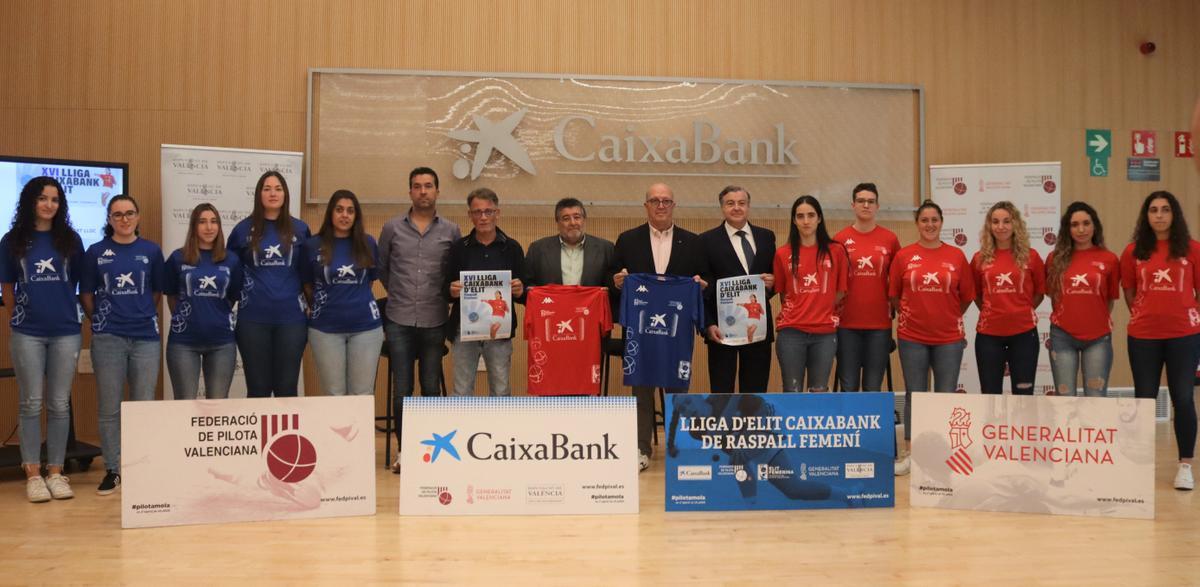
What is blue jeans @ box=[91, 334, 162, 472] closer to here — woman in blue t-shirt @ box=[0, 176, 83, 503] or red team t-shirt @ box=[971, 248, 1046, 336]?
woman in blue t-shirt @ box=[0, 176, 83, 503]

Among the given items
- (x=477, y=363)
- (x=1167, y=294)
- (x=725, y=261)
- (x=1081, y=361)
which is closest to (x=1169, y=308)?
(x=1167, y=294)

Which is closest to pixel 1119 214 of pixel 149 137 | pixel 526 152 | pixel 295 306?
pixel 526 152

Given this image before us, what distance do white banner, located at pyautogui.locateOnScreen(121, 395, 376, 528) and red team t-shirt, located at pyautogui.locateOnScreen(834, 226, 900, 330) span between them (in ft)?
9.24

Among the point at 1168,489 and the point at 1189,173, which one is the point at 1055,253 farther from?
the point at 1189,173

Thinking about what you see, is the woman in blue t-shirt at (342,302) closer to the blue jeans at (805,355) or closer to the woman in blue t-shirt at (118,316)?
the woman in blue t-shirt at (118,316)

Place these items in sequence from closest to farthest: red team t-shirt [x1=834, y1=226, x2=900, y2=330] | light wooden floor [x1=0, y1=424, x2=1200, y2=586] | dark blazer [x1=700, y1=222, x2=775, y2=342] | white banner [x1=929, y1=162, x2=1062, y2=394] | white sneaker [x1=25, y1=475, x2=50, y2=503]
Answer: light wooden floor [x1=0, y1=424, x2=1200, y2=586] → white sneaker [x1=25, y1=475, x2=50, y2=503] → red team t-shirt [x1=834, y1=226, x2=900, y2=330] → dark blazer [x1=700, y1=222, x2=775, y2=342] → white banner [x1=929, y1=162, x2=1062, y2=394]

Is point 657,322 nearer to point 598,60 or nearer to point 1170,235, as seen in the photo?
point 598,60

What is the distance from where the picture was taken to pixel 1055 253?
5312 mm

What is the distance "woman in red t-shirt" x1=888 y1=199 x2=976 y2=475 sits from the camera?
518cm

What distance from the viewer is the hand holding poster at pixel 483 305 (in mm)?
5178

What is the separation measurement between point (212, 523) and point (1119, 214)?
7.44m

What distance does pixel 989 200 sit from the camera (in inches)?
286

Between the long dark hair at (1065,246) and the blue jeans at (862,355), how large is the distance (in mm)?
976

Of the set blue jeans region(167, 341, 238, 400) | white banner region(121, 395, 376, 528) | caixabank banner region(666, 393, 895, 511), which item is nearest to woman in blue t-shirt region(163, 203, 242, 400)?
blue jeans region(167, 341, 238, 400)
